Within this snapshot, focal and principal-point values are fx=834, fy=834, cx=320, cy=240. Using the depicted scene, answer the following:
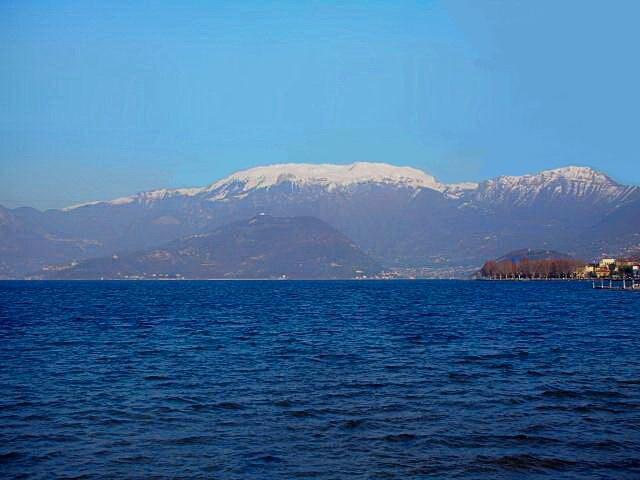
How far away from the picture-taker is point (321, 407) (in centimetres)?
3250

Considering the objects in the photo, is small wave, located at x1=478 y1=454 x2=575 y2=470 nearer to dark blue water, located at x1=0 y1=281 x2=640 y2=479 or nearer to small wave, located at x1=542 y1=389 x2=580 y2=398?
dark blue water, located at x1=0 y1=281 x2=640 y2=479

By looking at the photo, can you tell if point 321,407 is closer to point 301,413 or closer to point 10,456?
point 301,413

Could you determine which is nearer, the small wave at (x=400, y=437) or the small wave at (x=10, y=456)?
the small wave at (x=10, y=456)

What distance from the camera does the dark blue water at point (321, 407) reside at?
2428cm

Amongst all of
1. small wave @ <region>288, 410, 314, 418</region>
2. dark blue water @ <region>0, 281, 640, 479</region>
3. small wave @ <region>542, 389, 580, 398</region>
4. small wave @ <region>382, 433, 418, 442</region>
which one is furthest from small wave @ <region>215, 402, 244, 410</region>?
small wave @ <region>542, 389, 580, 398</region>

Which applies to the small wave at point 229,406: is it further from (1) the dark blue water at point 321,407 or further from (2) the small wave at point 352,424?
(2) the small wave at point 352,424

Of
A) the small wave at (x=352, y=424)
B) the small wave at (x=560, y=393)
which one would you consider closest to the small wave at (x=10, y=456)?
the small wave at (x=352, y=424)

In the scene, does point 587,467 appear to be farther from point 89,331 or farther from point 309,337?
point 89,331

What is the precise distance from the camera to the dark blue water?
2428 centimetres

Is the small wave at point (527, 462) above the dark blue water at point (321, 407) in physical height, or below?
below

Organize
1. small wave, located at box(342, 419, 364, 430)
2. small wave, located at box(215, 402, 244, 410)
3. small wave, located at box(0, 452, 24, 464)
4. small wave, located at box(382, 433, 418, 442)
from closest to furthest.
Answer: small wave, located at box(0, 452, 24, 464), small wave, located at box(382, 433, 418, 442), small wave, located at box(342, 419, 364, 430), small wave, located at box(215, 402, 244, 410)

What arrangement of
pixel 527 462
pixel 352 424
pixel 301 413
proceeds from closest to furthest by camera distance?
pixel 527 462, pixel 352 424, pixel 301 413

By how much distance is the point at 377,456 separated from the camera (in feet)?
81.8

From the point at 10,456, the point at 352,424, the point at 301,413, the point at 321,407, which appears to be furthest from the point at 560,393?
the point at 10,456
